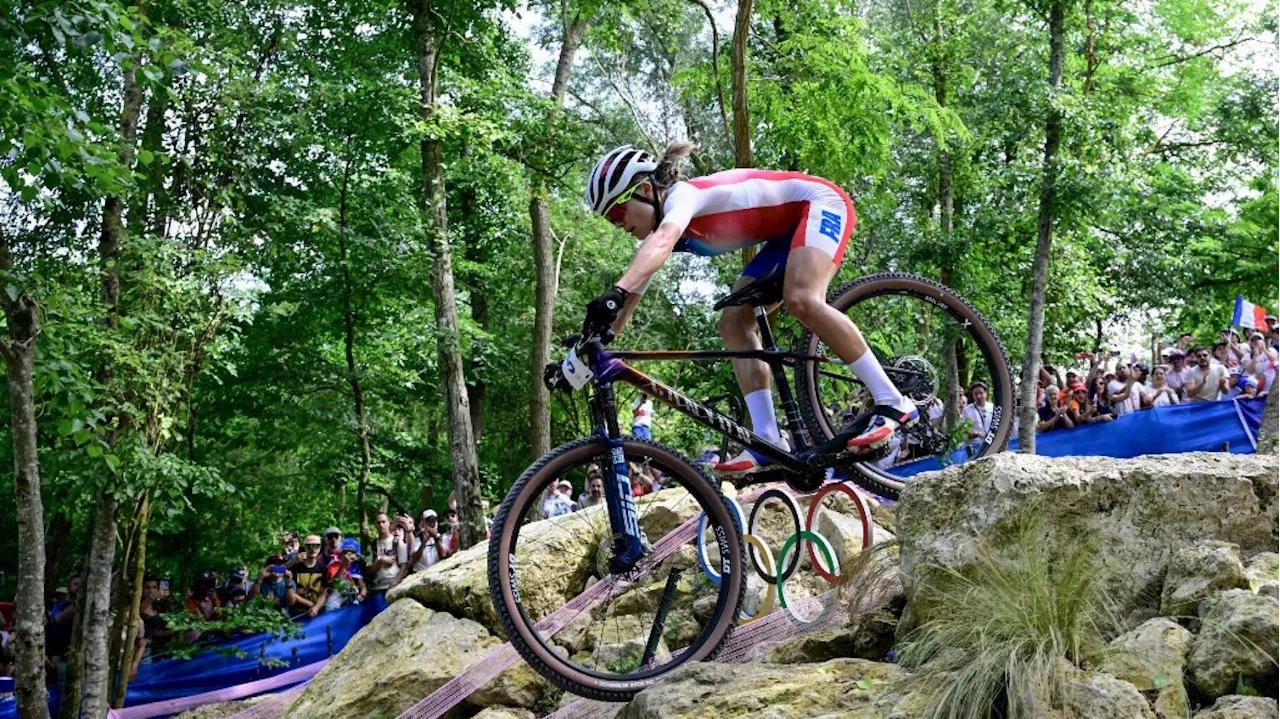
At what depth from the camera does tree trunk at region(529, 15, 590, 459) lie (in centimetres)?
1791

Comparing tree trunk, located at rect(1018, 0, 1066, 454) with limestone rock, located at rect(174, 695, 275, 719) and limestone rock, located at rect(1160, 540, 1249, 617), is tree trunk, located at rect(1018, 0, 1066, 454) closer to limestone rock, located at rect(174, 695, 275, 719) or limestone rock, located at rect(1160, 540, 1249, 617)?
limestone rock, located at rect(1160, 540, 1249, 617)

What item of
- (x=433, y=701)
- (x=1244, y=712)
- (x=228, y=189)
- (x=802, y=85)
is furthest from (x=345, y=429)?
(x=1244, y=712)

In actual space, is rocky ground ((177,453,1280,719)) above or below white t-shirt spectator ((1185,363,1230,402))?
below

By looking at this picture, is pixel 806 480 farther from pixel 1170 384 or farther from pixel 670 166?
pixel 1170 384

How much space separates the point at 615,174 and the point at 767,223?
32.6 inches

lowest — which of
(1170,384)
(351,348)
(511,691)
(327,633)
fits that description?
(327,633)

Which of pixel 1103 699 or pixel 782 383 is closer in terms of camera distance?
pixel 1103 699

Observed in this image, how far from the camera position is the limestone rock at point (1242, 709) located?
345cm

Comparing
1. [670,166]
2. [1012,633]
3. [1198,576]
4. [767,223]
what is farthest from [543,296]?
[1012,633]

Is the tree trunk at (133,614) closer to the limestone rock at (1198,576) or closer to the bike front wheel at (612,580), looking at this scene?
the bike front wheel at (612,580)

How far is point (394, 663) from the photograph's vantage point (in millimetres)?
7762

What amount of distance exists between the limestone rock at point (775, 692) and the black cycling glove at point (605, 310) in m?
1.49

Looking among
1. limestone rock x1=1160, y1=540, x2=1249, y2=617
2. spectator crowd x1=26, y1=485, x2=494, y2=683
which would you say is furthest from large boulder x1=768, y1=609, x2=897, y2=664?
spectator crowd x1=26, y1=485, x2=494, y2=683

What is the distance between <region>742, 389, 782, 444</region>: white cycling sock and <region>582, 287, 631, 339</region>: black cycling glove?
51.1 inches
